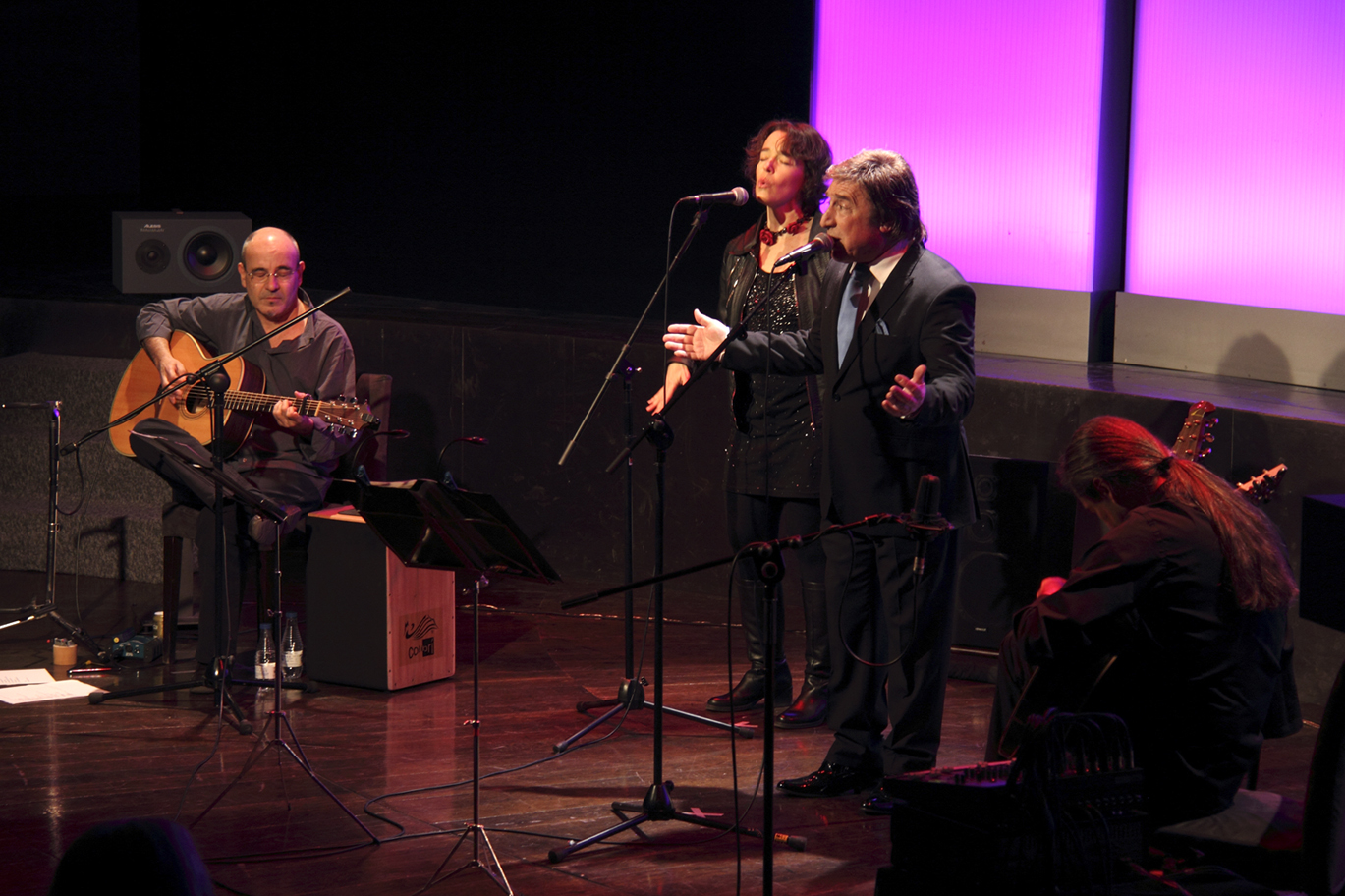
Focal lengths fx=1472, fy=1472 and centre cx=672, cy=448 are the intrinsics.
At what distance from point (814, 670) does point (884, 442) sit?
1125mm

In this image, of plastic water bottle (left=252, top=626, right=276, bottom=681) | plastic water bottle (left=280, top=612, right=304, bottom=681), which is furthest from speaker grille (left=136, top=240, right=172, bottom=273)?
plastic water bottle (left=252, top=626, right=276, bottom=681)

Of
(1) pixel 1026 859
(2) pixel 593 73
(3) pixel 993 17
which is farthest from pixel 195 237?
(1) pixel 1026 859

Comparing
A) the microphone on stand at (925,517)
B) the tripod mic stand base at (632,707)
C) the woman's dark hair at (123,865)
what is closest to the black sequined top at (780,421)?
the tripod mic stand base at (632,707)

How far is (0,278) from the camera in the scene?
7250 mm

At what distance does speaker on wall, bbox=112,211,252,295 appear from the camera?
6.62 meters

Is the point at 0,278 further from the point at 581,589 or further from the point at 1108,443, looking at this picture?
the point at 1108,443

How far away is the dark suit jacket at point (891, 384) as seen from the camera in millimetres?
3621

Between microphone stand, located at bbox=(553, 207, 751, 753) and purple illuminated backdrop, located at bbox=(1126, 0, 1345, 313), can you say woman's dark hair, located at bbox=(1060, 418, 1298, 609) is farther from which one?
purple illuminated backdrop, located at bbox=(1126, 0, 1345, 313)

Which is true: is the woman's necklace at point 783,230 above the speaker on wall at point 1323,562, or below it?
above

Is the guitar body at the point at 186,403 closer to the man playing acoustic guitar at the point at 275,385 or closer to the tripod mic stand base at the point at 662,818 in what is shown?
the man playing acoustic guitar at the point at 275,385

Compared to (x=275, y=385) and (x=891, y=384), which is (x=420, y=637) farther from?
(x=891, y=384)

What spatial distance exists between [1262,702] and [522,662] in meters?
2.79

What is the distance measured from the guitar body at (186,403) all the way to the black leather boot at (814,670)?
79.3 inches

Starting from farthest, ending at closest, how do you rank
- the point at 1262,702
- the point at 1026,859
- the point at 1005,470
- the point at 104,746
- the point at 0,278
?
the point at 0,278, the point at 1005,470, the point at 104,746, the point at 1262,702, the point at 1026,859
